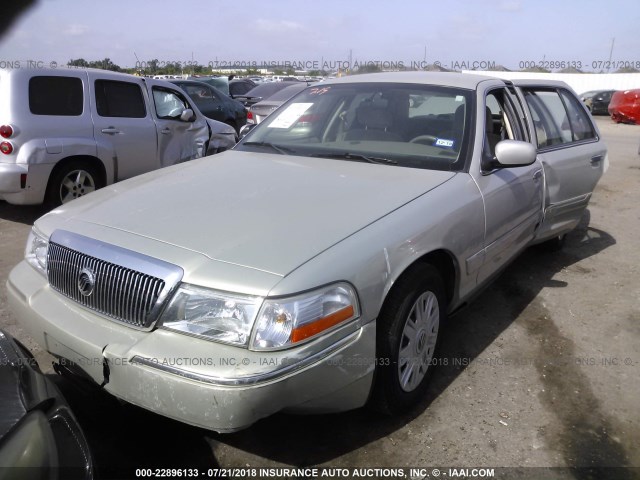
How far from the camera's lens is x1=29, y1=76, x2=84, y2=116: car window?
5.84 metres

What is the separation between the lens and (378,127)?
3.58 metres

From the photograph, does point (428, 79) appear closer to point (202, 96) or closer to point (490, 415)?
point (490, 415)

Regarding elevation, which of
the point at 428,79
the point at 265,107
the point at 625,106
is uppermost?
the point at 428,79

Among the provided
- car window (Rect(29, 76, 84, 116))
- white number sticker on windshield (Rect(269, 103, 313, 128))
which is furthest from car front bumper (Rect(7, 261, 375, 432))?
car window (Rect(29, 76, 84, 116))

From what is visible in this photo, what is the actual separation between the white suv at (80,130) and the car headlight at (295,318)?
4602 mm

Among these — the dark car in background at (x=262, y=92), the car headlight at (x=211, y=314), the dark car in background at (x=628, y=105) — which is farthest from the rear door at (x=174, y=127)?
the dark car in background at (x=628, y=105)

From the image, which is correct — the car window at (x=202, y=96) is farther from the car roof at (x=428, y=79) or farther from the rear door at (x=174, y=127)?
the car roof at (x=428, y=79)

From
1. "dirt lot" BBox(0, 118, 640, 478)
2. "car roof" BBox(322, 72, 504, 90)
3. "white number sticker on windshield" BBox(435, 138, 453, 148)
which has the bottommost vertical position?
"dirt lot" BBox(0, 118, 640, 478)

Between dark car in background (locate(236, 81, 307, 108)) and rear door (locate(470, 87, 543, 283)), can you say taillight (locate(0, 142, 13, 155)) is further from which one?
dark car in background (locate(236, 81, 307, 108))

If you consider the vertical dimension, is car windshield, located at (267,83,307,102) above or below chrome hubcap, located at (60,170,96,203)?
above

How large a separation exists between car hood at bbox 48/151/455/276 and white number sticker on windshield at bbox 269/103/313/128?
54 cm

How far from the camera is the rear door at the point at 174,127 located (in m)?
7.20

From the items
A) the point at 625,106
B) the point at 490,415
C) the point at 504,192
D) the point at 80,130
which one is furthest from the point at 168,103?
the point at 625,106

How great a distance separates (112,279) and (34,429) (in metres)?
0.73
